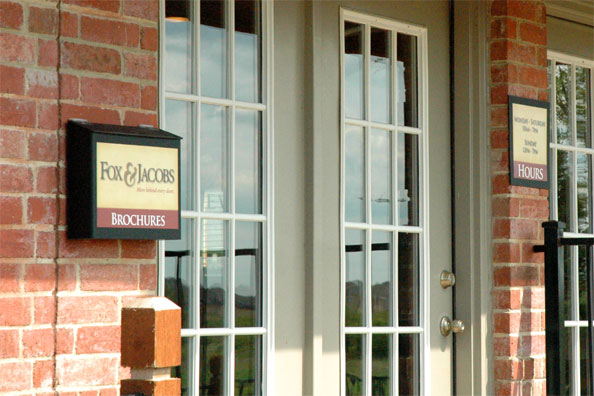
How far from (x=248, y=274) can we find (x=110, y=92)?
36.6 inches

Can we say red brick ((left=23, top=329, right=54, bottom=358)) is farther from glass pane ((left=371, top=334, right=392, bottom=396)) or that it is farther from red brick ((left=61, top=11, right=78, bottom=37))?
glass pane ((left=371, top=334, right=392, bottom=396))

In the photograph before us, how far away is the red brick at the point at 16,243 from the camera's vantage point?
260 centimetres

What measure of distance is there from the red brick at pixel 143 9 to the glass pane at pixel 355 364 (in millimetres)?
1520

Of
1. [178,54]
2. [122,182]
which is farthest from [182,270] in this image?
[178,54]

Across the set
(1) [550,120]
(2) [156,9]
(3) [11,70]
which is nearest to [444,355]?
(1) [550,120]

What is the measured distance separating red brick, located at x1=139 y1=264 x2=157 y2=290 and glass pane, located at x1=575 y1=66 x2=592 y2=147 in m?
2.73

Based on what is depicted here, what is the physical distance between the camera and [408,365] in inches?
157

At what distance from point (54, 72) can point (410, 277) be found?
1.90 m

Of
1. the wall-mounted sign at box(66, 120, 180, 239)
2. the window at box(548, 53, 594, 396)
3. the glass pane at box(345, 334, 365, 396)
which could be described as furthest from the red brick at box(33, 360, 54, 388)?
the window at box(548, 53, 594, 396)

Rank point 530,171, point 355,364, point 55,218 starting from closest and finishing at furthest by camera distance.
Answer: point 55,218, point 355,364, point 530,171

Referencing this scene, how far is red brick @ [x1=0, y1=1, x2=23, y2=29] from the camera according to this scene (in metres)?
2.65

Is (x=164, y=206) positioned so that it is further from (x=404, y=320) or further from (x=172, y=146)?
(x=404, y=320)

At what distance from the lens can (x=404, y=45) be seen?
4.10m

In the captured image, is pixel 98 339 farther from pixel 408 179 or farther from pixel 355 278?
pixel 408 179
